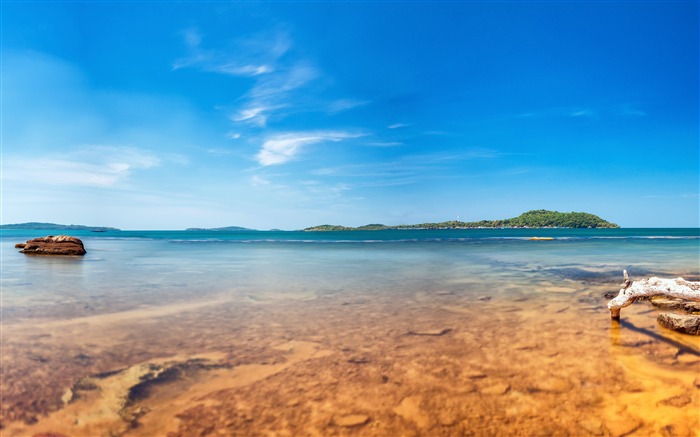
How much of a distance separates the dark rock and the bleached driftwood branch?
24.9 inches

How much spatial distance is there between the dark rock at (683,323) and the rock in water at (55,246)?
3842 centimetres

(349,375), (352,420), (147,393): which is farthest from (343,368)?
(147,393)

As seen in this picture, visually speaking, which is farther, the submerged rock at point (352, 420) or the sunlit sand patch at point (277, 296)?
the sunlit sand patch at point (277, 296)

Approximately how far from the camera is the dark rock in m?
8.09

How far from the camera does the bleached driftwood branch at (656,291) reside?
347 inches

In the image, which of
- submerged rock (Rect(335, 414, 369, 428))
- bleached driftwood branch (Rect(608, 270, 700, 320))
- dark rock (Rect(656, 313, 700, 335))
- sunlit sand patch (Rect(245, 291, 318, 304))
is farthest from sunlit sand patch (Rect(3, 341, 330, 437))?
dark rock (Rect(656, 313, 700, 335))

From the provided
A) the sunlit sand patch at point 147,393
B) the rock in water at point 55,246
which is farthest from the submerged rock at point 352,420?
A: the rock in water at point 55,246

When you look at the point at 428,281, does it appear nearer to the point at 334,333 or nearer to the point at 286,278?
the point at 286,278

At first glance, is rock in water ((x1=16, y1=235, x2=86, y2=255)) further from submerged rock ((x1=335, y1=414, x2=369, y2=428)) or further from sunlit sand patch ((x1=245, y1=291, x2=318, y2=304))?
submerged rock ((x1=335, y1=414, x2=369, y2=428))

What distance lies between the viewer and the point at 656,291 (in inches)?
349

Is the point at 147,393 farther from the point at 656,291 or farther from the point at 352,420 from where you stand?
the point at 656,291

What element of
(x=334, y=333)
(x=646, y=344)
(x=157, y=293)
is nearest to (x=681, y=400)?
(x=646, y=344)

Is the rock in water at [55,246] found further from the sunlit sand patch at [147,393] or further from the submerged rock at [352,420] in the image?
the submerged rock at [352,420]

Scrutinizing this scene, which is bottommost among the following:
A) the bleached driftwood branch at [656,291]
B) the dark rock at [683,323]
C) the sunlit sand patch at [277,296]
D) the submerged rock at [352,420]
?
the submerged rock at [352,420]
